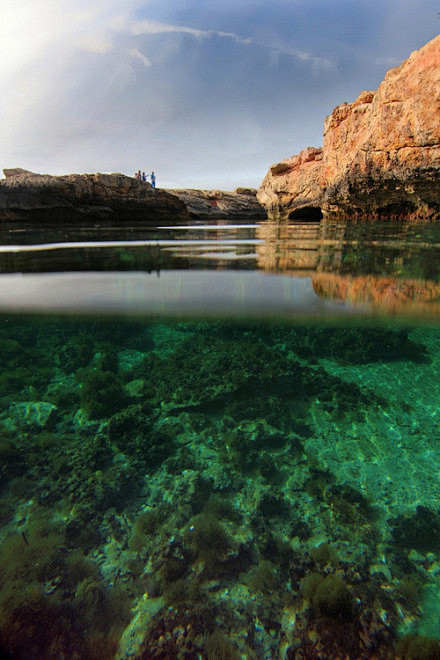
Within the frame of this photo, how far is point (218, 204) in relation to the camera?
3691 centimetres

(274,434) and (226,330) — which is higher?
(226,330)

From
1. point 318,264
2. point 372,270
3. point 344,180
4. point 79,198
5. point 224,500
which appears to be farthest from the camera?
point 79,198

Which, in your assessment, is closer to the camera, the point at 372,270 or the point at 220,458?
the point at 220,458

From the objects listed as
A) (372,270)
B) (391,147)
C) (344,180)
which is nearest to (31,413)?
(372,270)

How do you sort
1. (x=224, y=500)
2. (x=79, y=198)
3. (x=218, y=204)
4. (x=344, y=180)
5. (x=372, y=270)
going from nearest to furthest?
(x=224, y=500) → (x=372, y=270) → (x=344, y=180) → (x=79, y=198) → (x=218, y=204)

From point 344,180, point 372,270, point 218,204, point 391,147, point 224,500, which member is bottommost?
point 224,500

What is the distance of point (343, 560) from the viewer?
79.0 inches

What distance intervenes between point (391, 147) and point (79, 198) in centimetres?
1982

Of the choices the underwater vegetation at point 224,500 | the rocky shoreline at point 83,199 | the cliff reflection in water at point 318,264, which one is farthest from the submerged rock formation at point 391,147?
the rocky shoreline at point 83,199

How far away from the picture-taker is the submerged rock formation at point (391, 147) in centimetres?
1172

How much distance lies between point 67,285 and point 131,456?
303 centimetres

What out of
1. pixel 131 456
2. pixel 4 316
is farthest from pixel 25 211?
pixel 131 456

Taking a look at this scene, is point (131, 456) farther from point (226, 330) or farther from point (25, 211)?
point (25, 211)

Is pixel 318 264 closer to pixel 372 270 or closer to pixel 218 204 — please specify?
pixel 372 270
